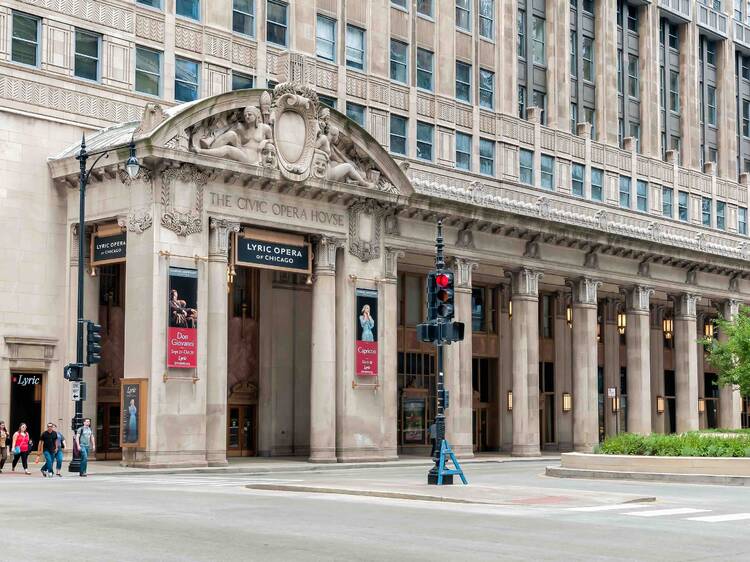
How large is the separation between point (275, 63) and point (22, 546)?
123 ft

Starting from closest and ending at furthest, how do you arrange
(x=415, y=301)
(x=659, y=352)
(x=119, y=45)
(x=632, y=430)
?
(x=119, y=45), (x=415, y=301), (x=632, y=430), (x=659, y=352)

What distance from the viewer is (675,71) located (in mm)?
77750

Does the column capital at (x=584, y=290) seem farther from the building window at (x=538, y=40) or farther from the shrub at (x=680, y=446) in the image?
the shrub at (x=680, y=446)

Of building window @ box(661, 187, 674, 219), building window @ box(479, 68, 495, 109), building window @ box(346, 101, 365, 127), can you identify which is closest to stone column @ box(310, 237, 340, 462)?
building window @ box(346, 101, 365, 127)

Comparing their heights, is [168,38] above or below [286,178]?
above

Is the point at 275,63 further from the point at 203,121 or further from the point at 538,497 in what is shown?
the point at 538,497

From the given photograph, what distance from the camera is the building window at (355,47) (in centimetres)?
5400

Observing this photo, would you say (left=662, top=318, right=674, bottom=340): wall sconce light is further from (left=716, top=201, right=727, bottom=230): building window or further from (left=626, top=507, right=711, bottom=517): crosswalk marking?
(left=626, top=507, right=711, bottom=517): crosswalk marking

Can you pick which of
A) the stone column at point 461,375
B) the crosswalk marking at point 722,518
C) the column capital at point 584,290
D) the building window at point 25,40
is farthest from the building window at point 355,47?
the crosswalk marking at point 722,518

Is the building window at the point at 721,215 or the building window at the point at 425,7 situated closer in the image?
the building window at the point at 425,7

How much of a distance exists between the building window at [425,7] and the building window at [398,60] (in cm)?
227

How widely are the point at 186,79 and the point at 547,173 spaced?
82.3 feet

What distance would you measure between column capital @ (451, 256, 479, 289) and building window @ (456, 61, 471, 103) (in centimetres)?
1052

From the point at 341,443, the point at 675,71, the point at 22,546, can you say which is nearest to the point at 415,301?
the point at 341,443
